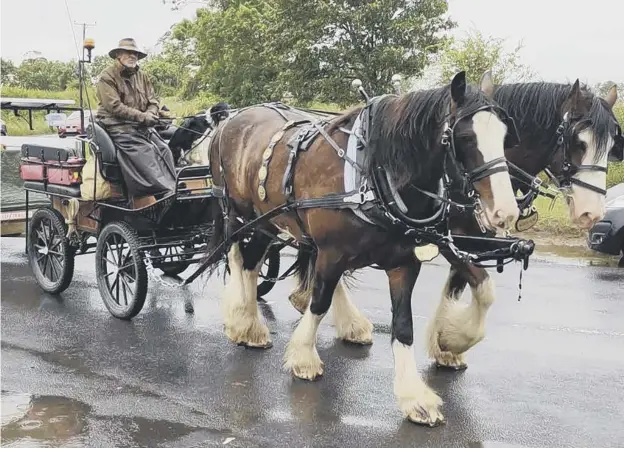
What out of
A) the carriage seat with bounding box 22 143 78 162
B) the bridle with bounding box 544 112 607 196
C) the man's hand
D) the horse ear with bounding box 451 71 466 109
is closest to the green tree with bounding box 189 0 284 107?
the carriage seat with bounding box 22 143 78 162

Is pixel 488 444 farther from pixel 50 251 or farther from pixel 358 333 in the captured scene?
pixel 50 251

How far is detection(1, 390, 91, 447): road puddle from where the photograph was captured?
13.4ft

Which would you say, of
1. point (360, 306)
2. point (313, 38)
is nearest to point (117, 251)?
point (360, 306)

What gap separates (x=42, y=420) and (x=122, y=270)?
7.43 ft

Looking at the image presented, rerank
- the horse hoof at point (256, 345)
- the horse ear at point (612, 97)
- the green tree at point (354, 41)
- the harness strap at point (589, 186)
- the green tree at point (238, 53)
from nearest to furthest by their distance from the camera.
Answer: the harness strap at point (589, 186) < the horse ear at point (612, 97) < the horse hoof at point (256, 345) < the green tree at point (354, 41) < the green tree at point (238, 53)

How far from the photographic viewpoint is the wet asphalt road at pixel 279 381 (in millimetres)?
4172

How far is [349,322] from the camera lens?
5812 mm

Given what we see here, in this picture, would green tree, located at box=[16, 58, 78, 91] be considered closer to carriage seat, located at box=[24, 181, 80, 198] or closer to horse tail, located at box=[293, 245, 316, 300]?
carriage seat, located at box=[24, 181, 80, 198]

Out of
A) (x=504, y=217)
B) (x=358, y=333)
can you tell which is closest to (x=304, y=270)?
(x=358, y=333)

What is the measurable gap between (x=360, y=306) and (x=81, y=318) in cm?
258

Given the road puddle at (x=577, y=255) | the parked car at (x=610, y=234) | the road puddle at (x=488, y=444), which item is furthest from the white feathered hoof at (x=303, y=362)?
the road puddle at (x=577, y=255)

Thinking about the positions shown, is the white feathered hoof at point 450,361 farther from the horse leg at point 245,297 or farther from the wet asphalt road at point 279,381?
the horse leg at point 245,297

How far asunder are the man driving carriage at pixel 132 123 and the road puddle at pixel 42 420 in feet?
7.39

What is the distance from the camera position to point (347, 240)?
452cm
